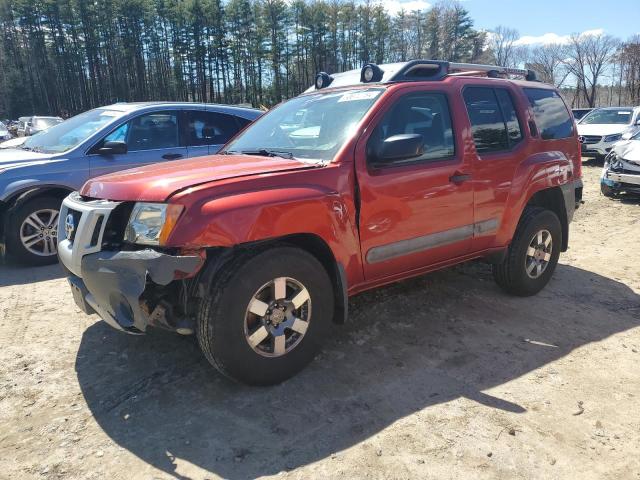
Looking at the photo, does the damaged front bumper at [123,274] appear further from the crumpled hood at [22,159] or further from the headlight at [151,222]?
the crumpled hood at [22,159]

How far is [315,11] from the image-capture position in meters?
62.2

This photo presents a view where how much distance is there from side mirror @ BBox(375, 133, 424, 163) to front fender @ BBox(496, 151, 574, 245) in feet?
4.61

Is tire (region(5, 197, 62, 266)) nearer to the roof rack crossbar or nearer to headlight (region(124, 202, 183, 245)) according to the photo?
headlight (region(124, 202, 183, 245))

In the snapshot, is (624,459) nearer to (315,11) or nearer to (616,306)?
(616,306)

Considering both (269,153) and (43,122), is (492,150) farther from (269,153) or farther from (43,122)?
(43,122)

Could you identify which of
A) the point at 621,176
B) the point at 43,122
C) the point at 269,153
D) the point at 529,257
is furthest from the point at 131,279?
the point at 43,122

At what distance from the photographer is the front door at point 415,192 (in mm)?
3311

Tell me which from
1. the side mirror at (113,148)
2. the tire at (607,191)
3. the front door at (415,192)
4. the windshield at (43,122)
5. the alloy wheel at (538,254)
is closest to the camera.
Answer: the front door at (415,192)

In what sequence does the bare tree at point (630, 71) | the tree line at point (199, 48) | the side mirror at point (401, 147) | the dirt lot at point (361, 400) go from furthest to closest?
the tree line at point (199, 48)
the bare tree at point (630, 71)
the side mirror at point (401, 147)
the dirt lot at point (361, 400)

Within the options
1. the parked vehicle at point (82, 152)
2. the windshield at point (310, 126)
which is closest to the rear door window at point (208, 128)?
the parked vehicle at point (82, 152)

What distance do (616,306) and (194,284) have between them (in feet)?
12.6

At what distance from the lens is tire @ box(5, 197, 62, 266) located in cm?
546

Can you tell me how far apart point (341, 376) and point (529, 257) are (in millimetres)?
2366

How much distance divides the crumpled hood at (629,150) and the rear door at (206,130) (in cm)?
738
